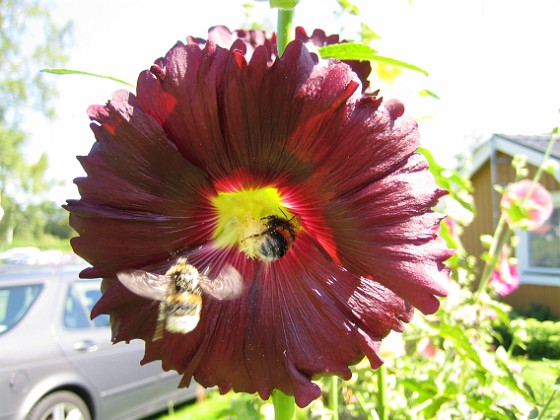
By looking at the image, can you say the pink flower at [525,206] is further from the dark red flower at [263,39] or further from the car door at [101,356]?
the car door at [101,356]

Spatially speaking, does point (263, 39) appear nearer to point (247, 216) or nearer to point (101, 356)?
point (247, 216)

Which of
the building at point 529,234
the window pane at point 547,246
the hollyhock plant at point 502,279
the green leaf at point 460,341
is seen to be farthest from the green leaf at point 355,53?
the window pane at point 547,246

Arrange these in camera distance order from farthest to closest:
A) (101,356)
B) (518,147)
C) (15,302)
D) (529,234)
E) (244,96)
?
(529,234), (518,147), (101,356), (15,302), (244,96)

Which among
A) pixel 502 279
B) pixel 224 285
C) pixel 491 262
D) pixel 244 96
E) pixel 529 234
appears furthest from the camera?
pixel 529 234

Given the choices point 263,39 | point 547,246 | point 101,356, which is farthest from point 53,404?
point 547,246

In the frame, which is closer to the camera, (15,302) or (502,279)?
(502,279)

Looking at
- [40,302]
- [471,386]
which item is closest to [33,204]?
[40,302]

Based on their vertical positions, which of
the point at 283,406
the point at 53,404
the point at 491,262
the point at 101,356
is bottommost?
the point at 53,404

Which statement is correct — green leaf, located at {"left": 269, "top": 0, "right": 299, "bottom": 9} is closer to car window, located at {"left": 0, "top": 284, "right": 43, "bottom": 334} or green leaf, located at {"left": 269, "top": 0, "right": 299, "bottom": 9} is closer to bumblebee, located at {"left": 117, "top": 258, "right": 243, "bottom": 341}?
bumblebee, located at {"left": 117, "top": 258, "right": 243, "bottom": 341}

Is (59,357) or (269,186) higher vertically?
(269,186)
